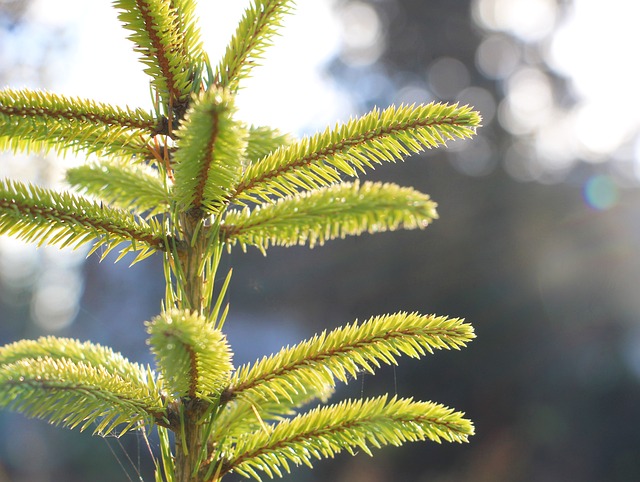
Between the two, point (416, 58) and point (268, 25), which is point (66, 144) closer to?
point (268, 25)

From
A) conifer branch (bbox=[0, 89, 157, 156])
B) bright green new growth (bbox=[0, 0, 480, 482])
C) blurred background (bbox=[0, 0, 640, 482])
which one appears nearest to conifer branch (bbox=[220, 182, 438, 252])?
bright green new growth (bbox=[0, 0, 480, 482])

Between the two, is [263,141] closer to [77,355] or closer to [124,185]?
[124,185]

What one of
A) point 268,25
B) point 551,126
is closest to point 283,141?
point 268,25

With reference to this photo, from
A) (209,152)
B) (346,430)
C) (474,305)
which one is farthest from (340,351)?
(474,305)

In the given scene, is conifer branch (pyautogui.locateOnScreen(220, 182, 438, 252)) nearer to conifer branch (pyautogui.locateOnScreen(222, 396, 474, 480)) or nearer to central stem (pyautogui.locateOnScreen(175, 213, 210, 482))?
central stem (pyautogui.locateOnScreen(175, 213, 210, 482))

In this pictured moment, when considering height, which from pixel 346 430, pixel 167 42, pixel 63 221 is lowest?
pixel 346 430

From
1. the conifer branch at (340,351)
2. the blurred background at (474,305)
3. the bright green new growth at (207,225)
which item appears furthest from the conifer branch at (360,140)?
the blurred background at (474,305)
